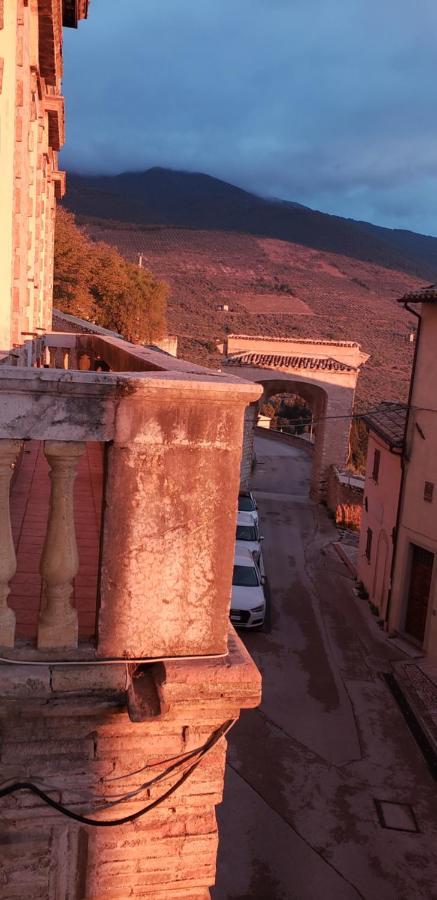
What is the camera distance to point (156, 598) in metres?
2.73

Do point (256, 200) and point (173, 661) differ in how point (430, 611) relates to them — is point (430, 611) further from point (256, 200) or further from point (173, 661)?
point (256, 200)

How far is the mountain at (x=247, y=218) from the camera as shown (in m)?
96.7

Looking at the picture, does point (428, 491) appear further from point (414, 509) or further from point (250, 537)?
point (250, 537)

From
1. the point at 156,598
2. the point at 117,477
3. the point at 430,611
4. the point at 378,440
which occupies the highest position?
the point at 117,477

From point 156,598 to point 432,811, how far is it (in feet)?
26.0

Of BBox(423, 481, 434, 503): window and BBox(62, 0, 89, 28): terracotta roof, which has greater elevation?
BBox(62, 0, 89, 28): terracotta roof

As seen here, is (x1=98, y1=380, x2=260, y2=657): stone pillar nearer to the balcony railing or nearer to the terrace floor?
the balcony railing

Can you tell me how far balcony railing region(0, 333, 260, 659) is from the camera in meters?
2.56

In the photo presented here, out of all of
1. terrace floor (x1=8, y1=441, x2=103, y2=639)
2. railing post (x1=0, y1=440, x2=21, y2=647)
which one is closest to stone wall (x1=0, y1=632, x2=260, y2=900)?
railing post (x1=0, y1=440, x2=21, y2=647)

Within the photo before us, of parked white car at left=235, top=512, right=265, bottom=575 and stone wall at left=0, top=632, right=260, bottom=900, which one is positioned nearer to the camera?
stone wall at left=0, top=632, right=260, bottom=900

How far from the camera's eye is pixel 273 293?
77250 millimetres

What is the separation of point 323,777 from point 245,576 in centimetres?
542

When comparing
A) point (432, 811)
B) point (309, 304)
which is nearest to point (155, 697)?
point (432, 811)

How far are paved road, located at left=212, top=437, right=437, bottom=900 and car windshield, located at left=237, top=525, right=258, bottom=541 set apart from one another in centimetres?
175
